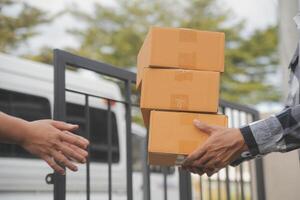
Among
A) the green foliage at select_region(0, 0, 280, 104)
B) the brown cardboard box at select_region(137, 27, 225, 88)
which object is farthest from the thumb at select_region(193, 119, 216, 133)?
the green foliage at select_region(0, 0, 280, 104)

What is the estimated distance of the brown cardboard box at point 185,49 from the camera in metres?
1.97

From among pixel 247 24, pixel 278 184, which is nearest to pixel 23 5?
pixel 247 24

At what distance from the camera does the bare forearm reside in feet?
5.75

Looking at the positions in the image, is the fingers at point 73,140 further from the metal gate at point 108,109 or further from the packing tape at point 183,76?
the packing tape at point 183,76

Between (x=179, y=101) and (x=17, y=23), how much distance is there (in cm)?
911

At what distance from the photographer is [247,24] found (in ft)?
49.0

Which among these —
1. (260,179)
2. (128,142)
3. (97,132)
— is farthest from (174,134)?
(97,132)

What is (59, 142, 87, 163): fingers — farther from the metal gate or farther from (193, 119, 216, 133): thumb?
(193, 119, 216, 133): thumb

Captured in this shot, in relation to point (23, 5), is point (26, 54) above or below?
below

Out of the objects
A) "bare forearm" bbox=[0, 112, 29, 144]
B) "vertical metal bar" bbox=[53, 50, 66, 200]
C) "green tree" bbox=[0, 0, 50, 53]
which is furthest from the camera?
"green tree" bbox=[0, 0, 50, 53]

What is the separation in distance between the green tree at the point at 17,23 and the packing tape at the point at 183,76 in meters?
8.09

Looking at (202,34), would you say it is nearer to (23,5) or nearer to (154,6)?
(23,5)

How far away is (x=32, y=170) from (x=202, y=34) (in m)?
2.30

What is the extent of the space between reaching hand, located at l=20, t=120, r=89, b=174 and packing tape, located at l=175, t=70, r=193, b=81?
1.48ft
